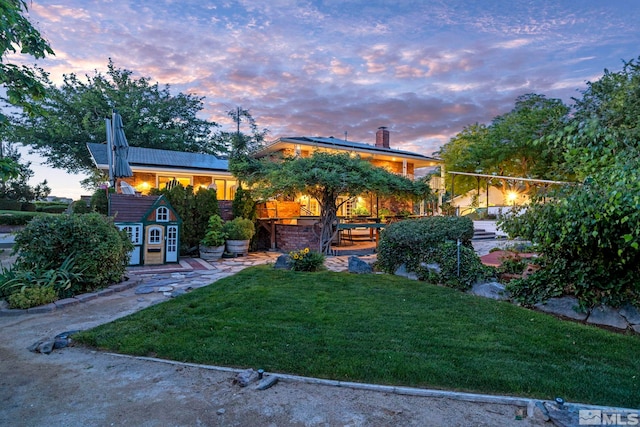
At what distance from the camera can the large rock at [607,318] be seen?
175 inches

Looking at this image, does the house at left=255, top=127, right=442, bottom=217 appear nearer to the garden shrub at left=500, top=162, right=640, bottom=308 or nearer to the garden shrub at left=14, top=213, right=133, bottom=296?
the garden shrub at left=14, top=213, right=133, bottom=296

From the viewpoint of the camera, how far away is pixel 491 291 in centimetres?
579

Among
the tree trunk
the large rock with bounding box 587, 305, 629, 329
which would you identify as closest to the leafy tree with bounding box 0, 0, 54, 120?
the large rock with bounding box 587, 305, 629, 329

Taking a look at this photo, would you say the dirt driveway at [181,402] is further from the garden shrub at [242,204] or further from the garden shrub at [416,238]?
the garden shrub at [242,204]

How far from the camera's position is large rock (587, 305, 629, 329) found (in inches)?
175

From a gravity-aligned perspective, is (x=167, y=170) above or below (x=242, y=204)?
above

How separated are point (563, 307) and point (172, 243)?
908cm

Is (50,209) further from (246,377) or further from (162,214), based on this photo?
(246,377)

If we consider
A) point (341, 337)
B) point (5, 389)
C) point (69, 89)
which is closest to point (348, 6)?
point (341, 337)

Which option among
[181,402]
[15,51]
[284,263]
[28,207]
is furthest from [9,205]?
[181,402]

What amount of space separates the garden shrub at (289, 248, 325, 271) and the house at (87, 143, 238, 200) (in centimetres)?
911

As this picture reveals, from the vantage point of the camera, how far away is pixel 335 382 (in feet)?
9.45

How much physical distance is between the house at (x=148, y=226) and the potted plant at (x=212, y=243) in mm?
1028

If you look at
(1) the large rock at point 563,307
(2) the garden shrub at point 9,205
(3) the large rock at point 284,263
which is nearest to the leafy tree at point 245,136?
(3) the large rock at point 284,263
